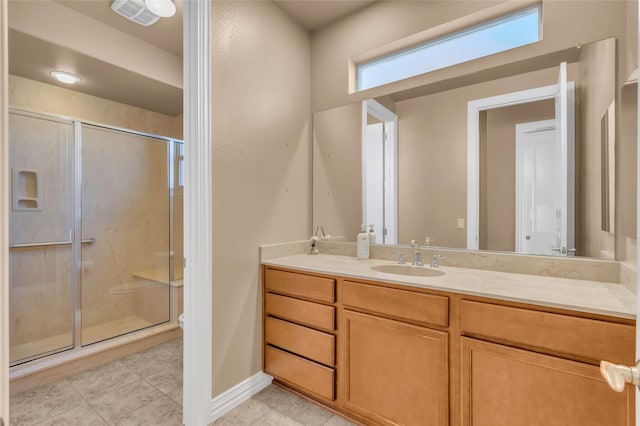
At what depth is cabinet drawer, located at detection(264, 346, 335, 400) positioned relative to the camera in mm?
1728

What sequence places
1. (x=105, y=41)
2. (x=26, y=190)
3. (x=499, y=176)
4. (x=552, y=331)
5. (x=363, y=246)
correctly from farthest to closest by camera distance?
1. (x=26, y=190)
2. (x=105, y=41)
3. (x=363, y=246)
4. (x=499, y=176)
5. (x=552, y=331)

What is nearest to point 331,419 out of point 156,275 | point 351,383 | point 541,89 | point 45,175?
point 351,383

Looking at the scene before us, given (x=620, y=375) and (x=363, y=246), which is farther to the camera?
(x=363, y=246)

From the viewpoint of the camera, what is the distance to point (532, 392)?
115cm

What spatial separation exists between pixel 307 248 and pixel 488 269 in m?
1.31

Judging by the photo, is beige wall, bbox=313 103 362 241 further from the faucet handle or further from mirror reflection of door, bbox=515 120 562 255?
mirror reflection of door, bbox=515 120 562 255

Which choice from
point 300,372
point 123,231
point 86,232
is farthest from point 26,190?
point 300,372

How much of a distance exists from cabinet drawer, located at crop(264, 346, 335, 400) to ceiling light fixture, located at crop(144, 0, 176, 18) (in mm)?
2434

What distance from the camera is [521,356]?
1.17 m

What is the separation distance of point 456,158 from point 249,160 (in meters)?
1.37

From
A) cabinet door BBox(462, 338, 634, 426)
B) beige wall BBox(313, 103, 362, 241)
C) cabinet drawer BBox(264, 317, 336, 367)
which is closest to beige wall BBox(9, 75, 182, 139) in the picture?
beige wall BBox(313, 103, 362, 241)

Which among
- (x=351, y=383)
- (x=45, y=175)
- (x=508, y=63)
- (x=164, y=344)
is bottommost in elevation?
(x=164, y=344)

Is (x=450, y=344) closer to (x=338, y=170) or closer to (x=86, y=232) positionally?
(x=338, y=170)

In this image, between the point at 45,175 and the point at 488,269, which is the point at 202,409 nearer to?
the point at 488,269
